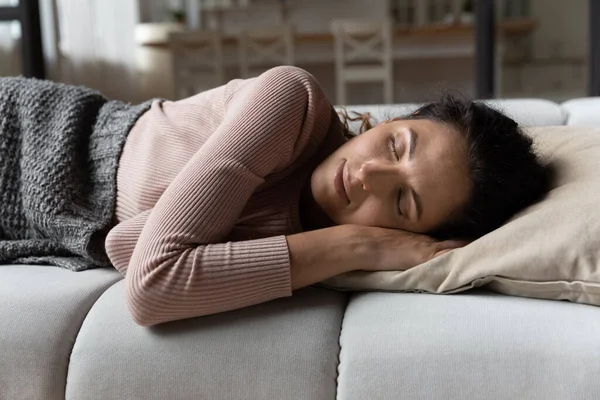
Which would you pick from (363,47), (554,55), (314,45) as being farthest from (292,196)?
(554,55)

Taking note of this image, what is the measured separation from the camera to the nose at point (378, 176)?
1.25 meters

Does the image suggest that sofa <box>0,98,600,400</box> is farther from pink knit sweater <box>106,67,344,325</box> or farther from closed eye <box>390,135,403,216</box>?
closed eye <box>390,135,403,216</box>

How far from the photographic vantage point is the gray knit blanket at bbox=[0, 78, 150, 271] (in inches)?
58.5

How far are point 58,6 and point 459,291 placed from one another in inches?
170

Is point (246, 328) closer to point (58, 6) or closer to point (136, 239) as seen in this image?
point (136, 239)

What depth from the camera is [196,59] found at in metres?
5.59

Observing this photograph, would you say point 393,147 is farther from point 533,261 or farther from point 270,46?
point 270,46

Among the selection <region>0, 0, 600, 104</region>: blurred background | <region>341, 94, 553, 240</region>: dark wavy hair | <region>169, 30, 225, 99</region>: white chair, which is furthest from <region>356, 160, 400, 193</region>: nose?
<region>169, 30, 225, 99</region>: white chair

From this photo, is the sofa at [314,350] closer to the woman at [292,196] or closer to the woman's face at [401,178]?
the woman at [292,196]

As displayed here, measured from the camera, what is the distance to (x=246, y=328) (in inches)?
44.1

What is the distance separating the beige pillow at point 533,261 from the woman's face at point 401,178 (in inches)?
4.2

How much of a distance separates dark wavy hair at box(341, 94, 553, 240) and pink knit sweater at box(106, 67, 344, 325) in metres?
0.29

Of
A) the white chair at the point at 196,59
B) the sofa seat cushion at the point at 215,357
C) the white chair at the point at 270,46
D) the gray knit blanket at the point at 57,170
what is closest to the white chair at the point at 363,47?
the white chair at the point at 270,46

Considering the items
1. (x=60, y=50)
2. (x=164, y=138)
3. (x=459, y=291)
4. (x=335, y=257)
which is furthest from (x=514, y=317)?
(x=60, y=50)
